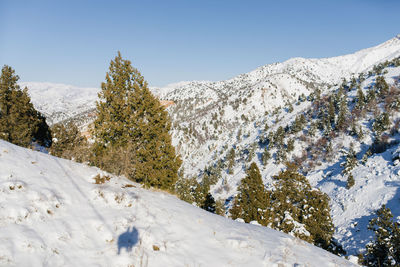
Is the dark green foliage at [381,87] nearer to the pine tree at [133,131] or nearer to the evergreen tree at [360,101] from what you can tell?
the evergreen tree at [360,101]

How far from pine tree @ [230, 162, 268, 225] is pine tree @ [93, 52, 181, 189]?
1114 cm

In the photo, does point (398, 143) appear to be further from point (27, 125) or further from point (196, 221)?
point (27, 125)

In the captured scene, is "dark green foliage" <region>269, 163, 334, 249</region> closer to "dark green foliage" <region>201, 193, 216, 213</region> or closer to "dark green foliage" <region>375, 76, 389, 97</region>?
"dark green foliage" <region>201, 193, 216, 213</region>

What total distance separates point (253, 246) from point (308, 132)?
5642 cm

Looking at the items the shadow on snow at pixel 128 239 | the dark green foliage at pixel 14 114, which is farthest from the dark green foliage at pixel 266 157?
the shadow on snow at pixel 128 239

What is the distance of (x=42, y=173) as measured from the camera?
6.82 m

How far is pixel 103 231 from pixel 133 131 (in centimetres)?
817

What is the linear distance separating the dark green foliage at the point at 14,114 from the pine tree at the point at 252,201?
2175cm

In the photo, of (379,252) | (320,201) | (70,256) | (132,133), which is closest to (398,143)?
(320,201)

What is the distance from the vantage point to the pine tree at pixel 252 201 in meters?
21.2

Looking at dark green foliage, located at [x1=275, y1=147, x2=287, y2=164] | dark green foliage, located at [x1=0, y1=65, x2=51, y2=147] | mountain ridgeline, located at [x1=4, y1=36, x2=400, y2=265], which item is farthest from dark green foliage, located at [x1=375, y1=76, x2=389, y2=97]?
dark green foliage, located at [x1=0, y1=65, x2=51, y2=147]

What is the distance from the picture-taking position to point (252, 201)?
72.6ft

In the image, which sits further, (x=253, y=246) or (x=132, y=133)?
(x=132, y=133)

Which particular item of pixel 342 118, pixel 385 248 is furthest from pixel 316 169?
pixel 385 248
